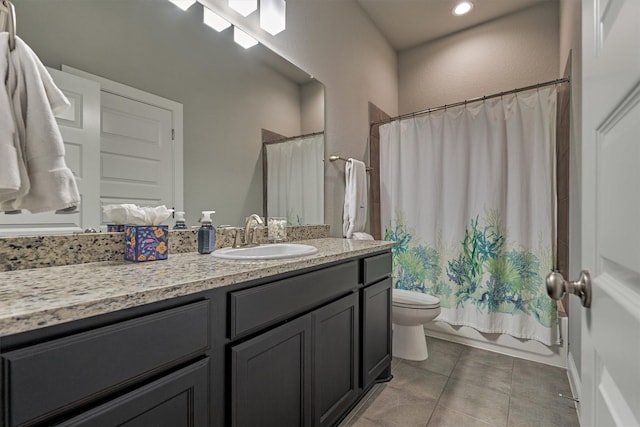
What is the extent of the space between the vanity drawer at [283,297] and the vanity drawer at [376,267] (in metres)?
0.18

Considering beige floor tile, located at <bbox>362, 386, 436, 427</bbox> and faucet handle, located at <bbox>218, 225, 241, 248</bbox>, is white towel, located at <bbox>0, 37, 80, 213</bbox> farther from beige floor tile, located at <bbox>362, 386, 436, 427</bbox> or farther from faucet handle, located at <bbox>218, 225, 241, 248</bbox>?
beige floor tile, located at <bbox>362, 386, 436, 427</bbox>

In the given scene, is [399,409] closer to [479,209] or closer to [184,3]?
[479,209]

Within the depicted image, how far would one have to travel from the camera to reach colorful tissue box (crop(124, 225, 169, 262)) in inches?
40.4

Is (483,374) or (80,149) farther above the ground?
(80,149)

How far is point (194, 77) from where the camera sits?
1364mm

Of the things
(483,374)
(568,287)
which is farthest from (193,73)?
(483,374)

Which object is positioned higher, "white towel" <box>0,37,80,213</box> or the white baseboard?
"white towel" <box>0,37,80,213</box>

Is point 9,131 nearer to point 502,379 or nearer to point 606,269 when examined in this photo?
point 606,269

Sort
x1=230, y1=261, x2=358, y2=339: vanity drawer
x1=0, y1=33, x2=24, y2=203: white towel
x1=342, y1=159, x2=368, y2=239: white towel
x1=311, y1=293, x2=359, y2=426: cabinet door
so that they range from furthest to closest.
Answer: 1. x1=342, y1=159, x2=368, y2=239: white towel
2. x1=311, y1=293, x2=359, y2=426: cabinet door
3. x1=230, y1=261, x2=358, y2=339: vanity drawer
4. x1=0, y1=33, x2=24, y2=203: white towel

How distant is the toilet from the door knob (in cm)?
147

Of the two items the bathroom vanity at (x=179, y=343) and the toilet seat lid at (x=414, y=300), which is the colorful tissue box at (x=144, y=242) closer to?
the bathroom vanity at (x=179, y=343)

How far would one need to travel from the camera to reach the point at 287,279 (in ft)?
3.40

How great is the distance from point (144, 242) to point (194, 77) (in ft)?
2.61

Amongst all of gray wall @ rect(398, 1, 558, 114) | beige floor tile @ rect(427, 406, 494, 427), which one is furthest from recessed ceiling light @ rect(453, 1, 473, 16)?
beige floor tile @ rect(427, 406, 494, 427)
